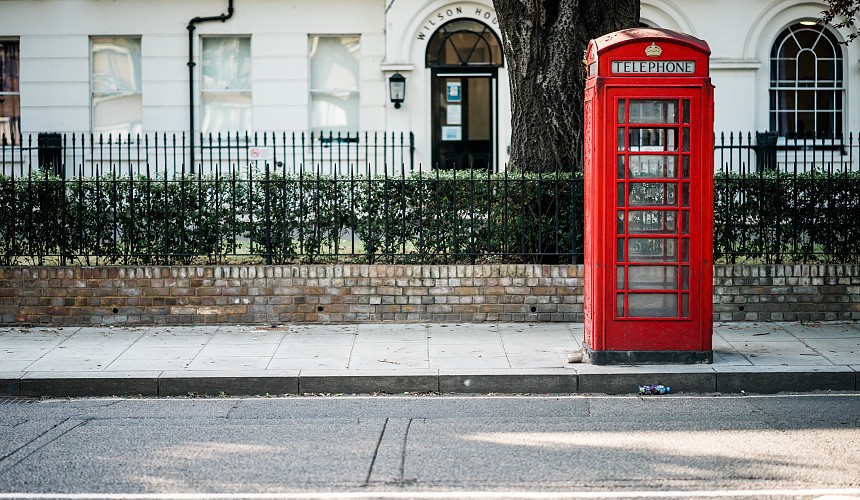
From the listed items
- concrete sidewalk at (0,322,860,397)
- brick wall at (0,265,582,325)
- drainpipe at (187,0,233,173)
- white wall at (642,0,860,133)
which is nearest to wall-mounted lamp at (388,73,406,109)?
drainpipe at (187,0,233,173)

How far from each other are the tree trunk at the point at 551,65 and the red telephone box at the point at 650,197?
2.36 metres

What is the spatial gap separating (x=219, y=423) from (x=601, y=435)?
262 centimetres

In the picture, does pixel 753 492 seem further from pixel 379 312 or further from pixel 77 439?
pixel 379 312

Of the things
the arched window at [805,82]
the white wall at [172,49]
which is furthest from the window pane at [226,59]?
the arched window at [805,82]

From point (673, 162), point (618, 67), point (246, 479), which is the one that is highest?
point (618, 67)

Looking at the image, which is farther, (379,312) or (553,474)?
(379,312)

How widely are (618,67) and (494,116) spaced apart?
391 inches

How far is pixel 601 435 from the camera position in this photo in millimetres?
7008

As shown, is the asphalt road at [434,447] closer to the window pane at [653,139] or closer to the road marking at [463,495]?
the road marking at [463,495]

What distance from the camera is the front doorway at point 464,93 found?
1834 centimetres

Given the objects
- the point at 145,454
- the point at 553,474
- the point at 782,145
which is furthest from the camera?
the point at 782,145

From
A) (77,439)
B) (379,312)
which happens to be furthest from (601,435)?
(379,312)

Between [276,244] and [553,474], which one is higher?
[276,244]

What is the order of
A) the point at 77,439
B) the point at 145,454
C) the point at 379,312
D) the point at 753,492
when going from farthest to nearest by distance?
the point at 379,312, the point at 77,439, the point at 145,454, the point at 753,492
